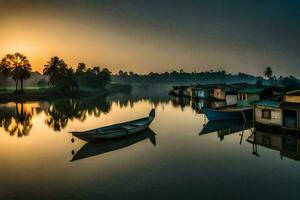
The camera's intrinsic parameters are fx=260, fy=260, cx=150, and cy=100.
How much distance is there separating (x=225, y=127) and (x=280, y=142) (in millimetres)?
9844

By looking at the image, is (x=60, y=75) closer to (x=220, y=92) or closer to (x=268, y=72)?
(x=220, y=92)

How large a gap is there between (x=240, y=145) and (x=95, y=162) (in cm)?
1447

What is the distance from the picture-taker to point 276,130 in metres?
30.4

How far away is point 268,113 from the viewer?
3145cm

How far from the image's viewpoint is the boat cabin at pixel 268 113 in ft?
99.3

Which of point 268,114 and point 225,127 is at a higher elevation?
point 268,114

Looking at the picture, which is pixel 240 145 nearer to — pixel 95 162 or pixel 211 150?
pixel 211 150

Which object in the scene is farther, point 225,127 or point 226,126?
point 226,126

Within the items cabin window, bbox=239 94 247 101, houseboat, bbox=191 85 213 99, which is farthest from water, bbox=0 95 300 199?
houseboat, bbox=191 85 213 99

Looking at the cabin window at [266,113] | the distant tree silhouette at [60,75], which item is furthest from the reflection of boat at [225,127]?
the distant tree silhouette at [60,75]

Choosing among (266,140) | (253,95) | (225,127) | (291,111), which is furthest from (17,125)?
(253,95)

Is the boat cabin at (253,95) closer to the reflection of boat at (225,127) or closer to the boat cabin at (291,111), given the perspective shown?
the reflection of boat at (225,127)

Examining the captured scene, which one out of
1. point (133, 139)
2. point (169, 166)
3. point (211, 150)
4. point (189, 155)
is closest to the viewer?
point (169, 166)

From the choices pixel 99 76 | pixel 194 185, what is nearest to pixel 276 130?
pixel 194 185
